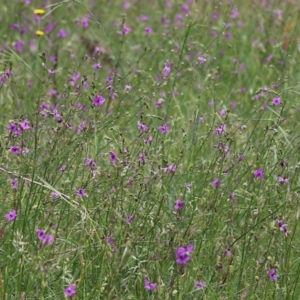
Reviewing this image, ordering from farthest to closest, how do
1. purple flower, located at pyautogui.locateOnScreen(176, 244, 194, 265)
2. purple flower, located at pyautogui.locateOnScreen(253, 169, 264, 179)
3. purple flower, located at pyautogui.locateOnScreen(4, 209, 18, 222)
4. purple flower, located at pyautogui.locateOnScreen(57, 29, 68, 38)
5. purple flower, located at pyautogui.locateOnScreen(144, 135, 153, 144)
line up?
1. purple flower, located at pyautogui.locateOnScreen(57, 29, 68, 38)
2. purple flower, located at pyautogui.locateOnScreen(144, 135, 153, 144)
3. purple flower, located at pyautogui.locateOnScreen(253, 169, 264, 179)
4. purple flower, located at pyautogui.locateOnScreen(4, 209, 18, 222)
5. purple flower, located at pyautogui.locateOnScreen(176, 244, 194, 265)

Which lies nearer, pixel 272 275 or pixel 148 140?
pixel 272 275

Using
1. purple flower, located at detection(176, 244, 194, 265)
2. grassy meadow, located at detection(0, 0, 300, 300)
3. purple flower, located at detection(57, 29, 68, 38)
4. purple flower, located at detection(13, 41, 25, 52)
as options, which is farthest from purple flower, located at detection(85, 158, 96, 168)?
purple flower, located at detection(57, 29, 68, 38)

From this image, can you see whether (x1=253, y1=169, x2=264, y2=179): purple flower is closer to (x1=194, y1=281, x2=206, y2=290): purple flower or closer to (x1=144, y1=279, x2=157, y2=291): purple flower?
(x1=194, y1=281, x2=206, y2=290): purple flower

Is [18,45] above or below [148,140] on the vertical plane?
below

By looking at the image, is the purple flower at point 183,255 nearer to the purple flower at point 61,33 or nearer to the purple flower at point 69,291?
the purple flower at point 69,291

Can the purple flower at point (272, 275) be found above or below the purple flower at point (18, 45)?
above

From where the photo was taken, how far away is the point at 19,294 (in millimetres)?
2223

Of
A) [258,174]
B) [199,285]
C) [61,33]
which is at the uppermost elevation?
[258,174]

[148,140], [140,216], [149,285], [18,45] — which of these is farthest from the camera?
[18,45]

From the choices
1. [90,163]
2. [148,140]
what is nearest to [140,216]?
[90,163]

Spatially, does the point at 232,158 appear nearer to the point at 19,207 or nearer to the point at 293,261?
the point at 293,261

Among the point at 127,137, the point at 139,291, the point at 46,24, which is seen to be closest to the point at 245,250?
the point at 139,291

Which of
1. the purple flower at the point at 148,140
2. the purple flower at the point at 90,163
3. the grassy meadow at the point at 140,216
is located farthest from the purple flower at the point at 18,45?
the purple flower at the point at 90,163

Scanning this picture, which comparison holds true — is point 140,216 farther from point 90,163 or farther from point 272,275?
point 272,275
